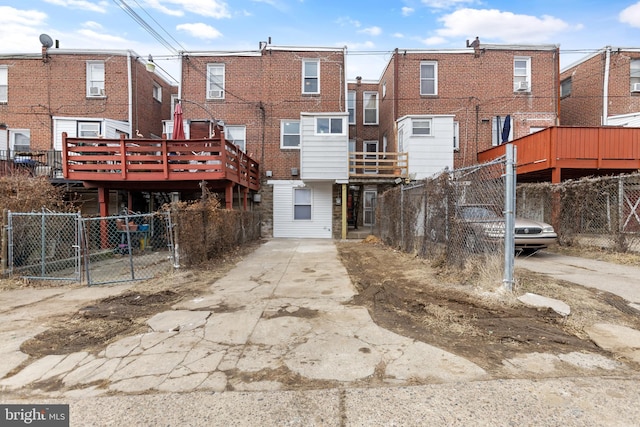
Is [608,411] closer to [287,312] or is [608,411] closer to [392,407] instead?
[392,407]

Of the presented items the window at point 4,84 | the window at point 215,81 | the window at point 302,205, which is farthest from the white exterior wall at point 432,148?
the window at point 4,84

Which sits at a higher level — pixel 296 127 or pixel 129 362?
pixel 296 127

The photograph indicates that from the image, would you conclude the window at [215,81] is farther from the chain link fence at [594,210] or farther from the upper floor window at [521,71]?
the upper floor window at [521,71]

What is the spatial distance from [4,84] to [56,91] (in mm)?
Result: 2548

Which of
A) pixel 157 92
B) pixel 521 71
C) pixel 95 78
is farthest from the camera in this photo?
pixel 157 92

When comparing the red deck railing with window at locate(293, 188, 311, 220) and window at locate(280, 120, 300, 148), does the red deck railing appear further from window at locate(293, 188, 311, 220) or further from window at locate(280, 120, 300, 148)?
window at locate(280, 120, 300, 148)

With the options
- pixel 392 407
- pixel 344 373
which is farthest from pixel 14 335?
pixel 392 407

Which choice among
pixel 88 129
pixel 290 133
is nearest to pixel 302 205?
pixel 290 133

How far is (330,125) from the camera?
48.8ft

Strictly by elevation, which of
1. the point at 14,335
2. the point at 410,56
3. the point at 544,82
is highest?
the point at 410,56

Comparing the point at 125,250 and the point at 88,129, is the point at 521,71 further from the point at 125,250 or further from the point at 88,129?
the point at 88,129

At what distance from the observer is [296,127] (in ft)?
52.9

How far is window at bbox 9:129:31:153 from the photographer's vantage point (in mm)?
15547

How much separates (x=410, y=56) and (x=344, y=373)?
17104 mm
